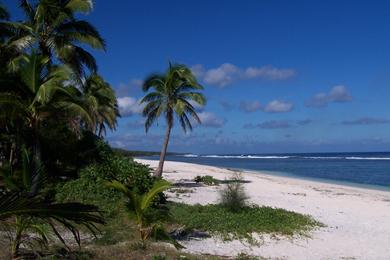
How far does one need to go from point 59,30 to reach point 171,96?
6.67 m

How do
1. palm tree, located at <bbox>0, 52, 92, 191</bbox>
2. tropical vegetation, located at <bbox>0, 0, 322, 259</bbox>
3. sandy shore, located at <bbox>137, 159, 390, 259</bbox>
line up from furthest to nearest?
1. palm tree, located at <bbox>0, 52, 92, 191</bbox>
2. sandy shore, located at <bbox>137, 159, 390, 259</bbox>
3. tropical vegetation, located at <bbox>0, 0, 322, 259</bbox>

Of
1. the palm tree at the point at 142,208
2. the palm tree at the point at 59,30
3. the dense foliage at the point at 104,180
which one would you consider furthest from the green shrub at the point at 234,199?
the palm tree at the point at 59,30

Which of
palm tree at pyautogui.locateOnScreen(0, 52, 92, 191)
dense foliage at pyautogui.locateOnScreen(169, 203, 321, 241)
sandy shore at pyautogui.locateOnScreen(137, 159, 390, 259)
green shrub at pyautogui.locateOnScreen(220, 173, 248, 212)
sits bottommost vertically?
sandy shore at pyautogui.locateOnScreen(137, 159, 390, 259)

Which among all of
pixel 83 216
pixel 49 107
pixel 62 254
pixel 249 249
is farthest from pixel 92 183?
pixel 83 216

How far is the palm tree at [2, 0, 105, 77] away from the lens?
1773cm

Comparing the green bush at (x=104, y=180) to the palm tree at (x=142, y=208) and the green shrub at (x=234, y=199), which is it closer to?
the green shrub at (x=234, y=199)

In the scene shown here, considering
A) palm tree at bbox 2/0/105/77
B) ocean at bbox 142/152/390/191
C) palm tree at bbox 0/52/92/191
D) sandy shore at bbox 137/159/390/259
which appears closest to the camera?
sandy shore at bbox 137/159/390/259

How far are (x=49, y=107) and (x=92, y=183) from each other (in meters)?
2.58

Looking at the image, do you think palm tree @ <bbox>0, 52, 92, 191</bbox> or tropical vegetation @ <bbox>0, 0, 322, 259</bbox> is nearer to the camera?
tropical vegetation @ <bbox>0, 0, 322, 259</bbox>

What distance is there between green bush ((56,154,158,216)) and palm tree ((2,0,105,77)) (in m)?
5.04

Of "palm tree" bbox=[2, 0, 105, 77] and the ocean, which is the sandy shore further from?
the ocean

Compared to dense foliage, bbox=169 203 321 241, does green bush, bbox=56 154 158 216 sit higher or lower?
higher

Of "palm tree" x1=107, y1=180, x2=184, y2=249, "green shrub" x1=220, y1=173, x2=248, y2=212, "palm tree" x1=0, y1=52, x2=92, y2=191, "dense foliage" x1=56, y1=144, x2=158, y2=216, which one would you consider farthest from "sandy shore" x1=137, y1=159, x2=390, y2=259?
"palm tree" x1=0, y1=52, x2=92, y2=191

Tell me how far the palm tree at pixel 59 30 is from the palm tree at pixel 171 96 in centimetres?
487
